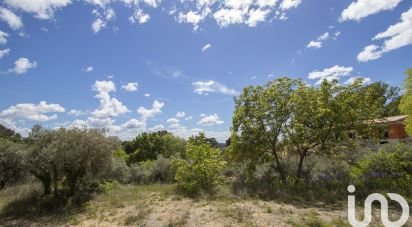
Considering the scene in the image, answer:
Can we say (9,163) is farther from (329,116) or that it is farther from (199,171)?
(329,116)

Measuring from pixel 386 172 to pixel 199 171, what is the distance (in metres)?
7.36

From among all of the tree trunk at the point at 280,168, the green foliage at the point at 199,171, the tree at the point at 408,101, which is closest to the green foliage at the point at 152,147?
the green foliage at the point at 199,171

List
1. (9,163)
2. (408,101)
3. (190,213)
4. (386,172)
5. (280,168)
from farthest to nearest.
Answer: (408,101)
(9,163)
(280,168)
(386,172)
(190,213)

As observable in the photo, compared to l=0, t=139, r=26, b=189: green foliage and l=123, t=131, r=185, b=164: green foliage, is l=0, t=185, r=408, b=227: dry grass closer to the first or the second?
l=0, t=139, r=26, b=189: green foliage

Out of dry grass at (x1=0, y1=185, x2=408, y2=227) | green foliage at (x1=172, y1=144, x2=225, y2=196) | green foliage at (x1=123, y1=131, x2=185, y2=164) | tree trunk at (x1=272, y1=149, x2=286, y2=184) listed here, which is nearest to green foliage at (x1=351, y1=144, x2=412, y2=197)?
tree trunk at (x1=272, y1=149, x2=286, y2=184)

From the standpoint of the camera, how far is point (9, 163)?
48.1 feet

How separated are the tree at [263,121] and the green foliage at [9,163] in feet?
34.3

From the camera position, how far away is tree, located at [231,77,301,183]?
1246 centimetres

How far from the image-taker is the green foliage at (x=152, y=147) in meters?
33.4

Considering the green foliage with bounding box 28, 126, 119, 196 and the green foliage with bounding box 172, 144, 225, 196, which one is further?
the green foliage with bounding box 172, 144, 225, 196

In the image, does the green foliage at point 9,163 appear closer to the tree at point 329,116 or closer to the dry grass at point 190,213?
the dry grass at point 190,213

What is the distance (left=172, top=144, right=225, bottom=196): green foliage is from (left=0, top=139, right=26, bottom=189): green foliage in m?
8.09

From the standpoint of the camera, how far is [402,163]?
36.1 ft

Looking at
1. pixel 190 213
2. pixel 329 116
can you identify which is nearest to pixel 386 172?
pixel 329 116
